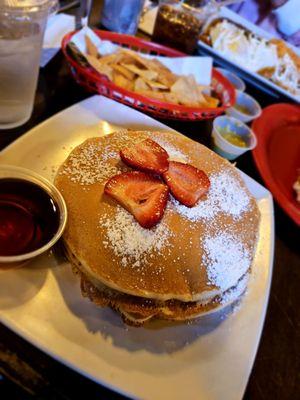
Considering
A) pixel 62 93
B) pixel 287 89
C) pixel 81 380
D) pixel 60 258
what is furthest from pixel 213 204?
pixel 287 89

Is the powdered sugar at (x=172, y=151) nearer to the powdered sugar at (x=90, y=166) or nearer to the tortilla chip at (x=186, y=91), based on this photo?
the powdered sugar at (x=90, y=166)

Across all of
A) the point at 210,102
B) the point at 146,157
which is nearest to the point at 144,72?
the point at 210,102

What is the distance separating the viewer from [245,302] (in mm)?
1068

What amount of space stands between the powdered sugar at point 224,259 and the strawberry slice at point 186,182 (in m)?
0.12

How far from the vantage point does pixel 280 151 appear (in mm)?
1802

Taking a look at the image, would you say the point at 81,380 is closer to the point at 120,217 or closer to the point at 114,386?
the point at 114,386

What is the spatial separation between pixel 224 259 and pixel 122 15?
1.51 m

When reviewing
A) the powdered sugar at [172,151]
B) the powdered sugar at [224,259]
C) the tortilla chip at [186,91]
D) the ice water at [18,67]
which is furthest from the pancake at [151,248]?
the tortilla chip at [186,91]

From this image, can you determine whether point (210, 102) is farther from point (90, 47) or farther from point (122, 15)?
point (122, 15)

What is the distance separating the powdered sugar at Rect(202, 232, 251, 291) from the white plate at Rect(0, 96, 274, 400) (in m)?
0.14

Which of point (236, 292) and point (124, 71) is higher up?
point (124, 71)

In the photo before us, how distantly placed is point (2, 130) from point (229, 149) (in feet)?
2.83

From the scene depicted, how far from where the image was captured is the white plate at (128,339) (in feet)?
2.72

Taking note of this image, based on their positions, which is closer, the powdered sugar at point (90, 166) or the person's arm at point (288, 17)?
the powdered sugar at point (90, 166)
